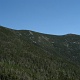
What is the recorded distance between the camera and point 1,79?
174 metres

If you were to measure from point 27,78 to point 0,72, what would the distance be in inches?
997

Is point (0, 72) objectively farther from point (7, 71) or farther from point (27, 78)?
point (27, 78)

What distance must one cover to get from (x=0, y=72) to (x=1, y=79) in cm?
1540

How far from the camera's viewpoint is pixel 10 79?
182 meters

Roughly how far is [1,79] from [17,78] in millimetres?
19852

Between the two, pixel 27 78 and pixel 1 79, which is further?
pixel 27 78

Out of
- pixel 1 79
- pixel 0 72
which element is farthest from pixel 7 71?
pixel 1 79

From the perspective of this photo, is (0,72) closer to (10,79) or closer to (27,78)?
(10,79)

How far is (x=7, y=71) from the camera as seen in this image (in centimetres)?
19700

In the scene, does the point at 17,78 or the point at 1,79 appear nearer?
the point at 1,79

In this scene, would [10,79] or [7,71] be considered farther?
[7,71]

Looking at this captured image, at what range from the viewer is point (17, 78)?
190625 mm

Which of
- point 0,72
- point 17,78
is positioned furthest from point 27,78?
point 0,72

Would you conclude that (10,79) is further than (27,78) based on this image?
No
